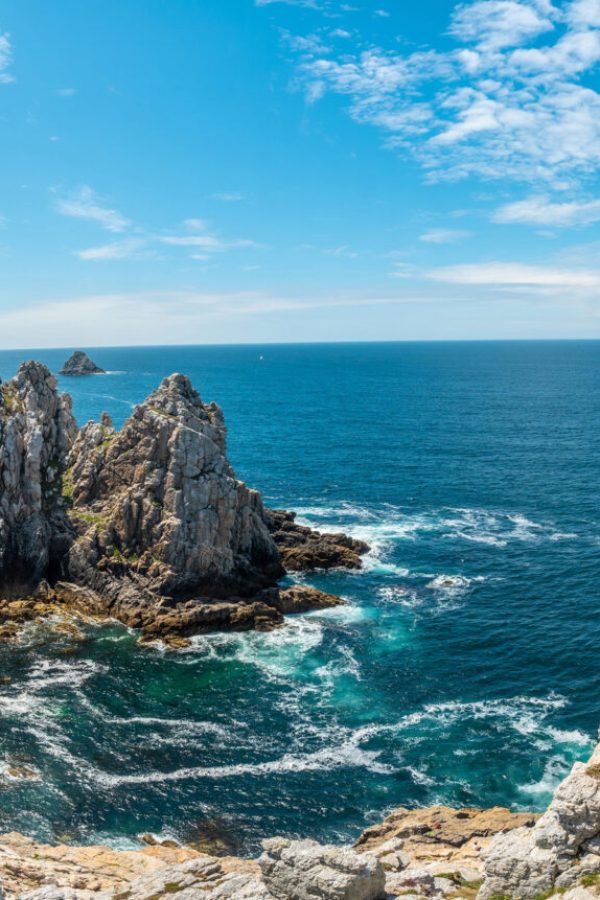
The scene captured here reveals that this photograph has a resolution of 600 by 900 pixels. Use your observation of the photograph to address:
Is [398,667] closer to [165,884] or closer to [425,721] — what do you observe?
[425,721]

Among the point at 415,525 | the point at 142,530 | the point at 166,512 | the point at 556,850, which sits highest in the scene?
the point at 166,512

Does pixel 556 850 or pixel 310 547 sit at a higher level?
pixel 556 850

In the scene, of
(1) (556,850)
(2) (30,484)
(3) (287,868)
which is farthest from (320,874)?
(2) (30,484)

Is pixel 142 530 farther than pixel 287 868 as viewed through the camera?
Yes

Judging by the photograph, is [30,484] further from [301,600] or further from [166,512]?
[301,600]

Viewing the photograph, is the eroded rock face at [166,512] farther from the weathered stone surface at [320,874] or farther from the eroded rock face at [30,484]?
the weathered stone surface at [320,874]

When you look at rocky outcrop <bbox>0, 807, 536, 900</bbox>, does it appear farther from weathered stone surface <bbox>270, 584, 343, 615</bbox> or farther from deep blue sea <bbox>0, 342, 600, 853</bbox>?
weathered stone surface <bbox>270, 584, 343, 615</bbox>

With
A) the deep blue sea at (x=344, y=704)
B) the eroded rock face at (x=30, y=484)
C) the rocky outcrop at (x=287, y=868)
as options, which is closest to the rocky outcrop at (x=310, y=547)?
the deep blue sea at (x=344, y=704)

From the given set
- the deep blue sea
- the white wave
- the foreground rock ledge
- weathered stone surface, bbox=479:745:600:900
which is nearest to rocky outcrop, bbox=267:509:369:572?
the foreground rock ledge
